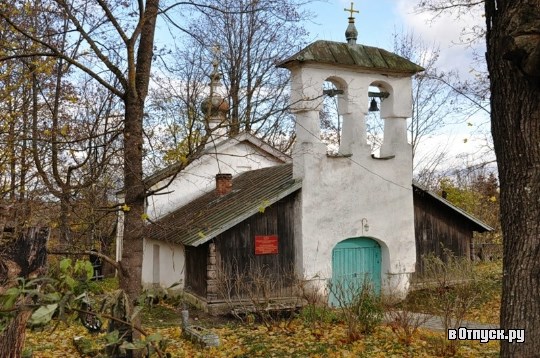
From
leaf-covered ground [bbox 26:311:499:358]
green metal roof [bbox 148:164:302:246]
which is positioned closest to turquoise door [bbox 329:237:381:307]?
green metal roof [bbox 148:164:302:246]

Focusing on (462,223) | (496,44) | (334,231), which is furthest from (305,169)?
(496,44)

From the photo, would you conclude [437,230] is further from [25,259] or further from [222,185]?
[25,259]

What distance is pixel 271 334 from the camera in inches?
413

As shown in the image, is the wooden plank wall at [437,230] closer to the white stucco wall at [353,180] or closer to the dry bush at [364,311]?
the white stucco wall at [353,180]

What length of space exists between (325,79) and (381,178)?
315cm

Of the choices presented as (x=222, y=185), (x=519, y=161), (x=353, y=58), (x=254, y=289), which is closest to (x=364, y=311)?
(x=254, y=289)

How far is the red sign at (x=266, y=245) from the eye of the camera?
547 inches

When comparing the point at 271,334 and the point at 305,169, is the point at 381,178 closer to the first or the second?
the point at 305,169

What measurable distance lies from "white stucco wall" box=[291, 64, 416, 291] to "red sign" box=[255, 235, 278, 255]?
61 centimetres

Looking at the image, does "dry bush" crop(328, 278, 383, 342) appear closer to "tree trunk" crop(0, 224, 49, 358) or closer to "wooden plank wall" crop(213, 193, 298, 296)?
"wooden plank wall" crop(213, 193, 298, 296)

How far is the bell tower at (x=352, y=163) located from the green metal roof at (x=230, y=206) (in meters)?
0.88

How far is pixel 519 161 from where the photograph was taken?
5.17m

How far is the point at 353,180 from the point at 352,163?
457 mm

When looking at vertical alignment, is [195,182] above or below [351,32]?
below
